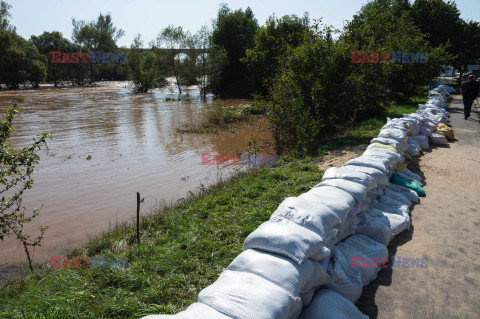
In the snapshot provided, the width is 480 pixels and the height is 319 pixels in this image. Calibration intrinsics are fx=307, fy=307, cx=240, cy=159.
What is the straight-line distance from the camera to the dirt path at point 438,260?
269cm

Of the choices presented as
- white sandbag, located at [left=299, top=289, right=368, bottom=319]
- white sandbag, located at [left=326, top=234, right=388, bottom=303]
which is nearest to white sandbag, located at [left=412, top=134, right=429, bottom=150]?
white sandbag, located at [left=326, top=234, right=388, bottom=303]

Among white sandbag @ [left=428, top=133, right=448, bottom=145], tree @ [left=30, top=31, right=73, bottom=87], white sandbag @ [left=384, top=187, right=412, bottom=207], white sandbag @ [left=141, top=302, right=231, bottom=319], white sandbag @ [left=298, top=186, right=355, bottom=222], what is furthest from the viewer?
tree @ [left=30, top=31, right=73, bottom=87]

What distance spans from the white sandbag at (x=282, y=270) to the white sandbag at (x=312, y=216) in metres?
0.36

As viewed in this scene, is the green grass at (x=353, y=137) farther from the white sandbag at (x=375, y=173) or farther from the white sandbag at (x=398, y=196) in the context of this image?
the white sandbag at (x=375, y=173)

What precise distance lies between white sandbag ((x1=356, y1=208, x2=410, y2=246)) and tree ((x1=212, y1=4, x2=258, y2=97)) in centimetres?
2845

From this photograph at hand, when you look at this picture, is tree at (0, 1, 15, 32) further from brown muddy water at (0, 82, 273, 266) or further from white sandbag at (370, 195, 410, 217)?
white sandbag at (370, 195, 410, 217)

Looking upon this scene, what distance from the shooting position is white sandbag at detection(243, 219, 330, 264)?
241 cm

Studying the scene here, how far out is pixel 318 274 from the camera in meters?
2.54

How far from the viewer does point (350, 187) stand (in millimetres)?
3602

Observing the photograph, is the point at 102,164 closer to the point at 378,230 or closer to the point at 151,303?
the point at 151,303

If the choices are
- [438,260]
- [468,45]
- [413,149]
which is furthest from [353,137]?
[468,45]

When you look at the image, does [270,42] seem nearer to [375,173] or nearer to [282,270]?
[375,173]

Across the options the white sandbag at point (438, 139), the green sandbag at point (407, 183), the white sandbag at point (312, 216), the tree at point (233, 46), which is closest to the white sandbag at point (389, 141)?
the green sandbag at point (407, 183)

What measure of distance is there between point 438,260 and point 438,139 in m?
6.16
